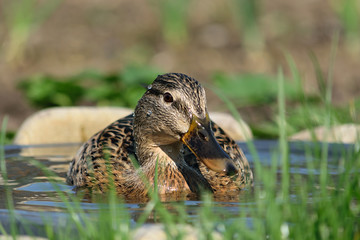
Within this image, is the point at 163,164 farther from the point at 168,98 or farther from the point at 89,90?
the point at 89,90

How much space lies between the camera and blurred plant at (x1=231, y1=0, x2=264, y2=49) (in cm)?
962

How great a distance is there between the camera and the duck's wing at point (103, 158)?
4539 millimetres

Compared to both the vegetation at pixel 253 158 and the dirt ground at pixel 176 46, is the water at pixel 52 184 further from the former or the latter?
the dirt ground at pixel 176 46

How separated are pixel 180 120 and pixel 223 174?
0.59 m

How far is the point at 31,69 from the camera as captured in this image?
1015 cm

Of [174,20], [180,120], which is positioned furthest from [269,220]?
[174,20]

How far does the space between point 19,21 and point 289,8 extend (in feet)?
17.1

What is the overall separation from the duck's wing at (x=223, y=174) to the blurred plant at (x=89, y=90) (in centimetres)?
303

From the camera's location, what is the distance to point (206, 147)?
398cm

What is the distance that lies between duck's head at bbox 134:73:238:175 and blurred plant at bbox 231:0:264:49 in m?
5.36

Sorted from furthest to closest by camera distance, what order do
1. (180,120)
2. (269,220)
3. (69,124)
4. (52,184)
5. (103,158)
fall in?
(69,124) → (103,158) → (180,120) → (52,184) → (269,220)

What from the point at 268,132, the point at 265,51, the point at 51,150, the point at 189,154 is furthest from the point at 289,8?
the point at 189,154

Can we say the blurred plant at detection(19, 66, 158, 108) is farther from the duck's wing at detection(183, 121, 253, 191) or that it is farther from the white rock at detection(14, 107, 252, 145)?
the duck's wing at detection(183, 121, 253, 191)

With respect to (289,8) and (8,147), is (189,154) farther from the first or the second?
(289,8)
